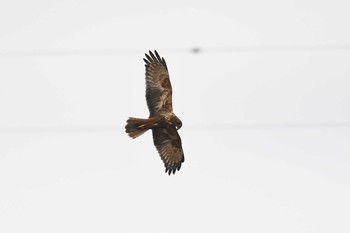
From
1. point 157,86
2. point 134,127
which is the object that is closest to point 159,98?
point 157,86

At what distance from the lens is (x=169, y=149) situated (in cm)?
2228

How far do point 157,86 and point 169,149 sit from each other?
1.76 m

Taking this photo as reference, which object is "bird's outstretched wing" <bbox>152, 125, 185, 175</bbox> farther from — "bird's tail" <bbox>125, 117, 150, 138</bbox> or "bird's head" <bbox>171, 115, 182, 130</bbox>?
"bird's tail" <bbox>125, 117, 150, 138</bbox>

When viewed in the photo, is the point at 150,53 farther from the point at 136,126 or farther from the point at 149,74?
the point at 136,126

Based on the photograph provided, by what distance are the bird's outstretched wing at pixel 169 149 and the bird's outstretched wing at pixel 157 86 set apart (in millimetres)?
691

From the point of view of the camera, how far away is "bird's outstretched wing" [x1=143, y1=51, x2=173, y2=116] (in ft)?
69.6

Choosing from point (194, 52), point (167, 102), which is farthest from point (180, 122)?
point (194, 52)

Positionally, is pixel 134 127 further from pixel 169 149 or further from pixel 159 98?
pixel 169 149

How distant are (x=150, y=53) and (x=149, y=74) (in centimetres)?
47

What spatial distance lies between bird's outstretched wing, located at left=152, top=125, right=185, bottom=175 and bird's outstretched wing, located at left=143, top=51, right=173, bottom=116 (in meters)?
0.69

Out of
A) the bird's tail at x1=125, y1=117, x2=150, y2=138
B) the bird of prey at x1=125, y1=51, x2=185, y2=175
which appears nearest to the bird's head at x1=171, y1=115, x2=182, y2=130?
the bird of prey at x1=125, y1=51, x2=185, y2=175

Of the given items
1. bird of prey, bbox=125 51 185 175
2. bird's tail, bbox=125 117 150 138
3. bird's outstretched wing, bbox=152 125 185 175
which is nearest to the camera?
bird's tail, bbox=125 117 150 138

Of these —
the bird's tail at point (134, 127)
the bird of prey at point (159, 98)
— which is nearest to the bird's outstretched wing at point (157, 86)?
the bird of prey at point (159, 98)

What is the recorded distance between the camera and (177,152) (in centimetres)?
2233
